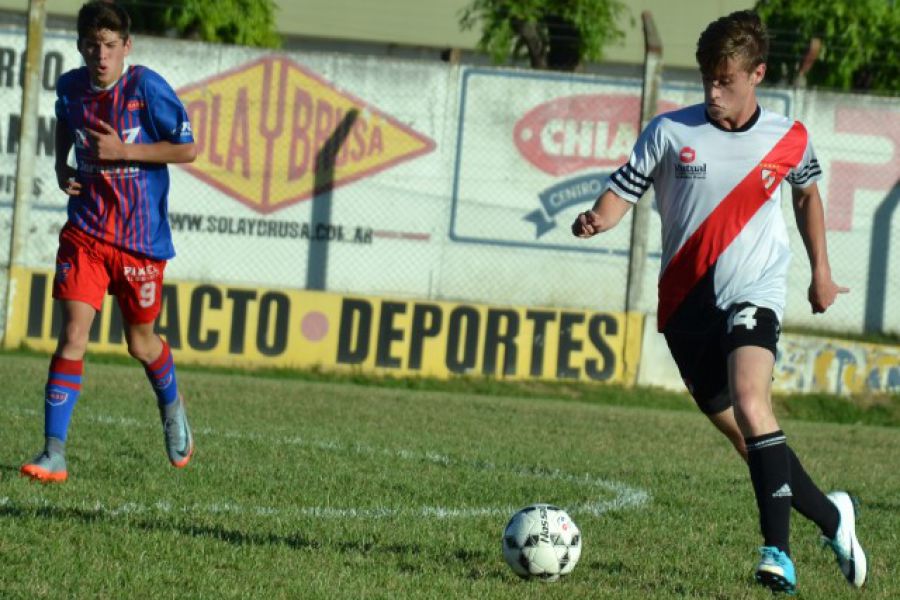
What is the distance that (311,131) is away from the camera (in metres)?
14.8

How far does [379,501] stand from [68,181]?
1.98 metres

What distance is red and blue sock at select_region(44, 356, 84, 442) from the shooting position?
21.9 ft

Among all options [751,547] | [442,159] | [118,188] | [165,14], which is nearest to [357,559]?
[751,547]

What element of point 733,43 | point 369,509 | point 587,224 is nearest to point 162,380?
point 369,509

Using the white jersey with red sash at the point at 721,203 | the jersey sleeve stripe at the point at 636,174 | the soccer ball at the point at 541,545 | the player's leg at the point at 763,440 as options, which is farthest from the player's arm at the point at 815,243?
the soccer ball at the point at 541,545

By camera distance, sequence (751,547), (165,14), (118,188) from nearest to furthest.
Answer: (751,547) < (118,188) < (165,14)

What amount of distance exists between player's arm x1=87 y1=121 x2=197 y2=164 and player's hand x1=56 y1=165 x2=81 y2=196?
0.76 ft

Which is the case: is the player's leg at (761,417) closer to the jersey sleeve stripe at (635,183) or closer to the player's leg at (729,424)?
the player's leg at (729,424)

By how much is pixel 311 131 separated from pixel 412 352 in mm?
2518

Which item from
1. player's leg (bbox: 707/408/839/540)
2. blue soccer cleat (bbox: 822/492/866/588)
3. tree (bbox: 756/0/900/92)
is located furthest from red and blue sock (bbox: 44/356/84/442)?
tree (bbox: 756/0/900/92)

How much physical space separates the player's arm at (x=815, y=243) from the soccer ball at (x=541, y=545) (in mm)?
1234

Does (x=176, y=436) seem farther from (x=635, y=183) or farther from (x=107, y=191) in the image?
(x=635, y=183)

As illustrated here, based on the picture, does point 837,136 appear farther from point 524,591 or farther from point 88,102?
point 524,591

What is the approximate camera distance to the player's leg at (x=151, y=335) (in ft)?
22.9
